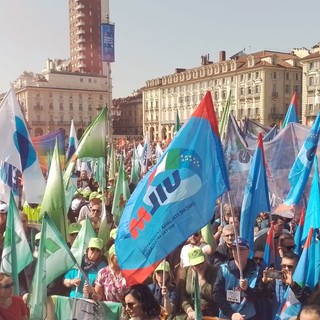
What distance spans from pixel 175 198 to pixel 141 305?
100cm

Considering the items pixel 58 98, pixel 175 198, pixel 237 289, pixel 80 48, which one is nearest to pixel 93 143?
pixel 175 198

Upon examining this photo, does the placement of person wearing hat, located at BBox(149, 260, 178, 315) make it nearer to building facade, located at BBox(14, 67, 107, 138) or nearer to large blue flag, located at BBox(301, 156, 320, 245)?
large blue flag, located at BBox(301, 156, 320, 245)

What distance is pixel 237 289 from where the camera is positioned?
13.3 ft

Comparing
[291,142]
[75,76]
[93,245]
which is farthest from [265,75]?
[93,245]

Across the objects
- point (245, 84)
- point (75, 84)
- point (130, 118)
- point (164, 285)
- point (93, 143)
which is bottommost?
point (164, 285)

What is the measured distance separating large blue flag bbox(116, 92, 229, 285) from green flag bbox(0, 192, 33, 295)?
1021 mm

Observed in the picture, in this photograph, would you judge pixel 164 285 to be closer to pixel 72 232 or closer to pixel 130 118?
pixel 72 232

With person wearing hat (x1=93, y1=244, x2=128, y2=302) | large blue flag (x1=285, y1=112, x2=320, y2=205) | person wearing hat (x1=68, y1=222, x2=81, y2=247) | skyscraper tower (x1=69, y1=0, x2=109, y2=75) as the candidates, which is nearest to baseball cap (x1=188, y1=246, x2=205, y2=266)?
person wearing hat (x1=93, y1=244, x2=128, y2=302)

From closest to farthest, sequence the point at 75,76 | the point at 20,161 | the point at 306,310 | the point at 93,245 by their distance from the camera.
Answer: the point at 306,310 < the point at 93,245 < the point at 20,161 < the point at 75,76

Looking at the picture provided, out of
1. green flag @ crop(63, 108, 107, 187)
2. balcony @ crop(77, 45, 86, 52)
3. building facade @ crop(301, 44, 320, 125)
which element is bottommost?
green flag @ crop(63, 108, 107, 187)

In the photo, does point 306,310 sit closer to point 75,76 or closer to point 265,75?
point 265,75

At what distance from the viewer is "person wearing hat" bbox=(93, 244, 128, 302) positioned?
428 centimetres

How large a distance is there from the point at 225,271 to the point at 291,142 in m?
4.29

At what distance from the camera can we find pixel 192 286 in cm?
426
